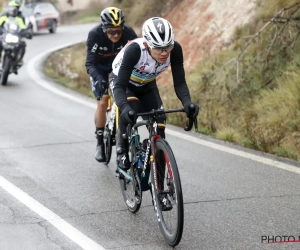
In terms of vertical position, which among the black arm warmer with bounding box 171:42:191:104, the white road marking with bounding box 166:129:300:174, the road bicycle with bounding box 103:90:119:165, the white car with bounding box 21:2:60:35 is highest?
the black arm warmer with bounding box 171:42:191:104

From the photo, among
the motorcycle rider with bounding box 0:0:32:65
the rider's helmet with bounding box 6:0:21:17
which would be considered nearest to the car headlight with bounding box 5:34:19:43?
the motorcycle rider with bounding box 0:0:32:65

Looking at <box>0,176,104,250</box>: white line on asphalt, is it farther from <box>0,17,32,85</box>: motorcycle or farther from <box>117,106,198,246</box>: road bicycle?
<box>0,17,32,85</box>: motorcycle

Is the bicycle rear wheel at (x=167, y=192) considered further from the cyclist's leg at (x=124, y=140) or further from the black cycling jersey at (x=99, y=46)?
the black cycling jersey at (x=99, y=46)

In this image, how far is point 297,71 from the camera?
37.6ft

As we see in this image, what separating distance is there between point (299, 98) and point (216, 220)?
4.38m

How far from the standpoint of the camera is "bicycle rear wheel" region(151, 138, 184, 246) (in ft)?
19.3

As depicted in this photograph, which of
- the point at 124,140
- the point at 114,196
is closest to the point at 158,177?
the point at 124,140

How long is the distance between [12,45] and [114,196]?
32.1ft

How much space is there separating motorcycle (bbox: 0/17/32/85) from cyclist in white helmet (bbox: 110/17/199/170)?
9.44 meters

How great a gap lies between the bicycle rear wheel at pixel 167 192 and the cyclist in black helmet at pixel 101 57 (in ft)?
8.33

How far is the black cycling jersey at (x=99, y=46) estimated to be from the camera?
8.80m

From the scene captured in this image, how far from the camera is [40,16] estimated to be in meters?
32.5

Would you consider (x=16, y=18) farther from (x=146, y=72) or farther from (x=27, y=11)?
(x=27, y=11)

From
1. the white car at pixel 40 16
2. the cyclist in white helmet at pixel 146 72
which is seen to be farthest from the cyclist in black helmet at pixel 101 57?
the white car at pixel 40 16
